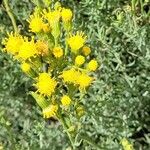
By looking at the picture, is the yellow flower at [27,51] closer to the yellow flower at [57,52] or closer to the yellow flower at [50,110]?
the yellow flower at [57,52]

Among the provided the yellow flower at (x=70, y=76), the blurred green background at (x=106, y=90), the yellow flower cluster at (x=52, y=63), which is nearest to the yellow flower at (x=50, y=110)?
the yellow flower cluster at (x=52, y=63)

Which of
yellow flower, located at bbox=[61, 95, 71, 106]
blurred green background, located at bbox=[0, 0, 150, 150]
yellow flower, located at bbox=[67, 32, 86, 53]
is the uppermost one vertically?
yellow flower, located at bbox=[67, 32, 86, 53]

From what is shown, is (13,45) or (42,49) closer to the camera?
(42,49)

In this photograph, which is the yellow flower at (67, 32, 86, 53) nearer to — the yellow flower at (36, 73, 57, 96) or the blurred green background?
the yellow flower at (36, 73, 57, 96)

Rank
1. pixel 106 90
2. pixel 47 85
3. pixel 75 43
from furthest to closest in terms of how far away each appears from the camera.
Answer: pixel 106 90 < pixel 75 43 < pixel 47 85

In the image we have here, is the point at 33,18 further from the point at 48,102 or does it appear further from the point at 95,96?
the point at 95,96

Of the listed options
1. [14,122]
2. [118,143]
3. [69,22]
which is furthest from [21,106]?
[69,22]

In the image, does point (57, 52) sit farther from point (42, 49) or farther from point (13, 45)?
point (13, 45)

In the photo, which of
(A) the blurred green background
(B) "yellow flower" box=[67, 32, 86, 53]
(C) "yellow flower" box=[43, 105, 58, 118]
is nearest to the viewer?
(C) "yellow flower" box=[43, 105, 58, 118]

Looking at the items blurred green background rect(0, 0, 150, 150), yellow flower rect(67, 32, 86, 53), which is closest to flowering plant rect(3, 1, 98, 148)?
yellow flower rect(67, 32, 86, 53)

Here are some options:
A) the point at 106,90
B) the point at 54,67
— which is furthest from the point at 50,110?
the point at 106,90
